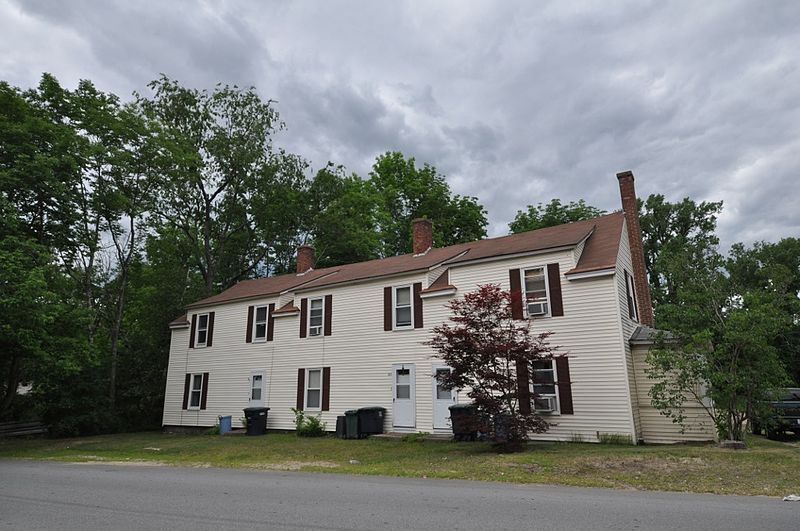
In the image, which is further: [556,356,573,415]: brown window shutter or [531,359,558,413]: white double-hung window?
[531,359,558,413]: white double-hung window

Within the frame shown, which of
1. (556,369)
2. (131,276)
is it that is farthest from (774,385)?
(131,276)

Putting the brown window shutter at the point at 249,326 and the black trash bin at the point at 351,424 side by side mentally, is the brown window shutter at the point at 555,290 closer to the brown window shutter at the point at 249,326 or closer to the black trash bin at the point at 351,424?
the black trash bin at the point at 351,424

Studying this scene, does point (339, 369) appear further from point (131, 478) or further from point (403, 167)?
point (403, 167)

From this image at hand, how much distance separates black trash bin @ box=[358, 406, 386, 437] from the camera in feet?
57.4

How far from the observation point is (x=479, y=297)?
13227mm

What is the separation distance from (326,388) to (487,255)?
26.9 ft

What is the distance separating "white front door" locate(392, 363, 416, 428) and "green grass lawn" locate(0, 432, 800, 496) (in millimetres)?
1393

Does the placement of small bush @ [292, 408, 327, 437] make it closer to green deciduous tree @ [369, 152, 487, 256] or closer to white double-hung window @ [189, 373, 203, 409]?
white double-hung window @ [189, 373, 203, 409]

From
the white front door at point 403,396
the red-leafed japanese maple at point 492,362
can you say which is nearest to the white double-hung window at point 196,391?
the white front door at point 403,396

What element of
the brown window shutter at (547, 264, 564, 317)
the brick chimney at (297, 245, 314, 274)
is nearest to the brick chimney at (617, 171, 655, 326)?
the brown window shutter at (547, 264, 564, 317)

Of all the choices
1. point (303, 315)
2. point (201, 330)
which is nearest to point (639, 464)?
point (303, 315)

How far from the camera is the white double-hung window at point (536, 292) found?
1570cm

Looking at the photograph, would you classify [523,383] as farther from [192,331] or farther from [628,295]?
[192,331]

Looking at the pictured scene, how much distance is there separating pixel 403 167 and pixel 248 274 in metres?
15.1
